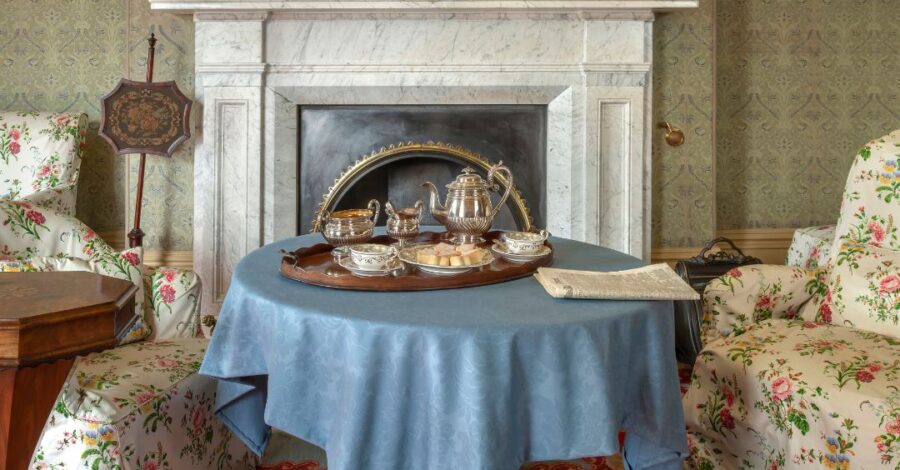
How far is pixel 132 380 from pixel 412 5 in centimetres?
202

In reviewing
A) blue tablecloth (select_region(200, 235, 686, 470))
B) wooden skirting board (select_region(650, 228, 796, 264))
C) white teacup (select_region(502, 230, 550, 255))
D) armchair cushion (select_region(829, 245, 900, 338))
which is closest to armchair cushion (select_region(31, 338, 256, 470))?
blue tablecloth (select_region(200, 235, 686, 470))

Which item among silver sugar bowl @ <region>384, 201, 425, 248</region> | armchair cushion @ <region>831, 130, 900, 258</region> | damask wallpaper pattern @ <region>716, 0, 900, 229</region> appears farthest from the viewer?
damask wallpaper pattern @ <region>716, 0, 900, 229</region>

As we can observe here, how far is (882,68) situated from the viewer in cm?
352

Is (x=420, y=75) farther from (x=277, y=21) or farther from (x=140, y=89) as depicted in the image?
(x=140, y=89)

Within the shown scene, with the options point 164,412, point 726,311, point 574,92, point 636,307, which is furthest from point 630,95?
point 164,412

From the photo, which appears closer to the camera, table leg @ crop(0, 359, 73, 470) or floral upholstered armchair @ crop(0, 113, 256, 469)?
table leg @ crop(0, 359, 73, 470)

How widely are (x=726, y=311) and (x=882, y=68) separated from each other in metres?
2.19

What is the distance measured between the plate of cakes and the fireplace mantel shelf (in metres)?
1.68

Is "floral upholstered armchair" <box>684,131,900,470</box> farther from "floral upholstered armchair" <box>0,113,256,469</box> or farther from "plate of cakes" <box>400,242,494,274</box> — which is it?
"floral upholstered armchair" <box>0,113,256,469</box>

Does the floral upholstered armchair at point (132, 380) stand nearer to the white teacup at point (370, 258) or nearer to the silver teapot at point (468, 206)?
the white teacup at point (370, 258)

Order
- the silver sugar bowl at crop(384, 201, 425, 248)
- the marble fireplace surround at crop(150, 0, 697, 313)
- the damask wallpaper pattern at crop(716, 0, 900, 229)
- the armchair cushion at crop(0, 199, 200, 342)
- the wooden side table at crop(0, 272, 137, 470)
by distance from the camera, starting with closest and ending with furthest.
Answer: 1. the wooden side table at crop(0, 272, 137, 470)
2. the silver sugar bowl at crop(384, 201, 425, 248)
3. the armchair cushion at crop(0, 199, 200, 342)
4. the marble fireplace surround at crop(150, 0, 697, 313)
5. the damask wallpaper pattern at crop(716, 0, 900, 229)

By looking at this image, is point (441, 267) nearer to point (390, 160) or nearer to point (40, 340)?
point (40, 340)

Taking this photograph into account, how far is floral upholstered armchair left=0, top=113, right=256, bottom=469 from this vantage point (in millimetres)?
1465

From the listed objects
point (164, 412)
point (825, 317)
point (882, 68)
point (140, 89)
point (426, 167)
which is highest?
point (882, 68)
